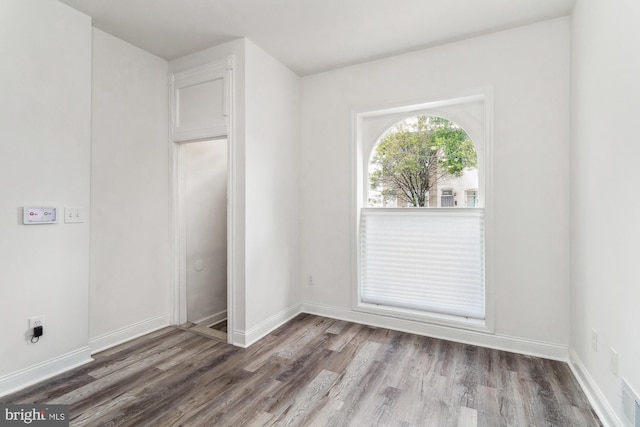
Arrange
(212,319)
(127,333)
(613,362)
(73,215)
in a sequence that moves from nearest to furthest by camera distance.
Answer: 1. (613,362)
2. (73,215)
3. (127,333)
4. (212,319)

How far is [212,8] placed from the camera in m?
2.35

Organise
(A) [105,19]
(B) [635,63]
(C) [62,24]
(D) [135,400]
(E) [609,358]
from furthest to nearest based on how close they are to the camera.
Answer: (A) [105,19] < (C) [62,24] < (D) [135,400] < (E) [609,358] < (B) [635,63]

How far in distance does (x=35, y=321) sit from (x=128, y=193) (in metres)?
1.21

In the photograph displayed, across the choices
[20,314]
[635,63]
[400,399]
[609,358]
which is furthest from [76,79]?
[609,358]

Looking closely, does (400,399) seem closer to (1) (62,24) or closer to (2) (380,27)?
(2) (380,27)

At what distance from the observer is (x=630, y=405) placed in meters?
1.47

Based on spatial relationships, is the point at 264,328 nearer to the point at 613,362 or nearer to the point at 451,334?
the point at 451,334

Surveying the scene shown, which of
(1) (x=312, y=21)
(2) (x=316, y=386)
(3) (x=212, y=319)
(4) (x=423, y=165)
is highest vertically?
(1) (x=312, y=21)

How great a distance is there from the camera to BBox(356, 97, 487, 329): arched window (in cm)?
287

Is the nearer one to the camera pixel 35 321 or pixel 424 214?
pixel 35 321

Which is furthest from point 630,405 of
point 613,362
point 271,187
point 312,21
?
point 312,21

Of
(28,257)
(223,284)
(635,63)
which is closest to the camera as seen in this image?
(635,63)

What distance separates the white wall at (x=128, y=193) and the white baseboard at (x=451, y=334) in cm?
174

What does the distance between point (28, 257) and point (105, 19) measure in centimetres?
195
